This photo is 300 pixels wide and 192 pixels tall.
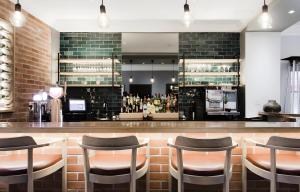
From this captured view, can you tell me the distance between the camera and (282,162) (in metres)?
2.51

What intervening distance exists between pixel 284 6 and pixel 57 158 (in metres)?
4.29

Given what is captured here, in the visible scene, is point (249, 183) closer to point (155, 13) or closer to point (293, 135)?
point (293, 135)

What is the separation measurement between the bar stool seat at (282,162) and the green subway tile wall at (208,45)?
4.70 metres

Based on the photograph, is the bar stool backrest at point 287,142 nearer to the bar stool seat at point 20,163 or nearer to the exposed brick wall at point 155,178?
the exposed brick wall at point 155,178

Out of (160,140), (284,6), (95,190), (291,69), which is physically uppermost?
(284,6)

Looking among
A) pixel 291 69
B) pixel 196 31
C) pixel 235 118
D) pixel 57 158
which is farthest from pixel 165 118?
pixel 291 69

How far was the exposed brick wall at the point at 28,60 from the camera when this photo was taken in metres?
5.02

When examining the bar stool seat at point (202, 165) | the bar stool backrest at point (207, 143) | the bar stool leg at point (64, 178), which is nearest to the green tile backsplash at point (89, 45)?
the bar stool leg at point (64, 178)

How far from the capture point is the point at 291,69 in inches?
313

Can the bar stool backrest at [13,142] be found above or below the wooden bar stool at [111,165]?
above

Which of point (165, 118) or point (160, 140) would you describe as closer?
point (160, 140)

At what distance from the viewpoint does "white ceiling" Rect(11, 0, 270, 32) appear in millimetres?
5398

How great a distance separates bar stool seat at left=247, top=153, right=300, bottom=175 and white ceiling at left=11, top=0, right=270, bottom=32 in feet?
10.9

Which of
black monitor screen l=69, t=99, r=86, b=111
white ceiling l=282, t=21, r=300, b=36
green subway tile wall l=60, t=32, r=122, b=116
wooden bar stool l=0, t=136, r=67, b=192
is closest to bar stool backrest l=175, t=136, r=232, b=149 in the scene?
wooden bar stool l=0, t=136, r=67, b=192
